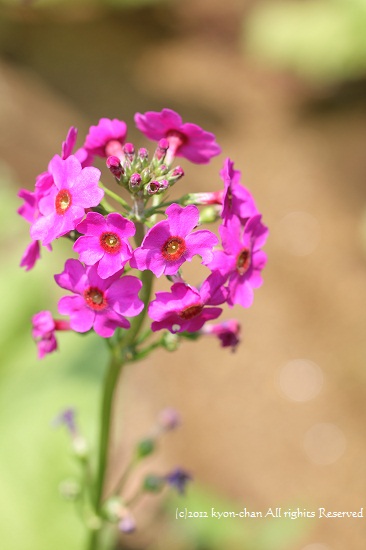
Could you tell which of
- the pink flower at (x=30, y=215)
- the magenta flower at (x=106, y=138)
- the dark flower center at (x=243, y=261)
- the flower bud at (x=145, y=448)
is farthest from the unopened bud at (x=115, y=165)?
the flower bud at (x=145, y=448)

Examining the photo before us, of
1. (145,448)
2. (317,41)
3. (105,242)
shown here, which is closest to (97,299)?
(105,242)

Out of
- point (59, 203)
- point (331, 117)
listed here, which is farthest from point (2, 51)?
point (59, 203)

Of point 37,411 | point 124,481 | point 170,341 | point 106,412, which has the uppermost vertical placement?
point 170,341

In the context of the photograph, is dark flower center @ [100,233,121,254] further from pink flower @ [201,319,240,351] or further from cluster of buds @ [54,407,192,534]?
cluster of buds @ [54,407,192,534]

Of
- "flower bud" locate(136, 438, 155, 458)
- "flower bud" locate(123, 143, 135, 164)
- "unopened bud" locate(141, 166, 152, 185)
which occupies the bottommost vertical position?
"flower bud" locate(136, 438, 155, 458)

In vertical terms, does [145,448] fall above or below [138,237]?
below

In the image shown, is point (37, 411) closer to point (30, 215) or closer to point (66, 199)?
point (30, 215)

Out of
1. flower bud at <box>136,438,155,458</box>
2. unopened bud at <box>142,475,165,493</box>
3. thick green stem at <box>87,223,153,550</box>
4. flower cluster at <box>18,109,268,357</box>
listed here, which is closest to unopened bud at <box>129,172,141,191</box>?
flower cluster at <box>18,109,268,357</box>

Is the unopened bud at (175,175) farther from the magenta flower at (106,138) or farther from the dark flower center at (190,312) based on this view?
the dark flower center at (190,312)
